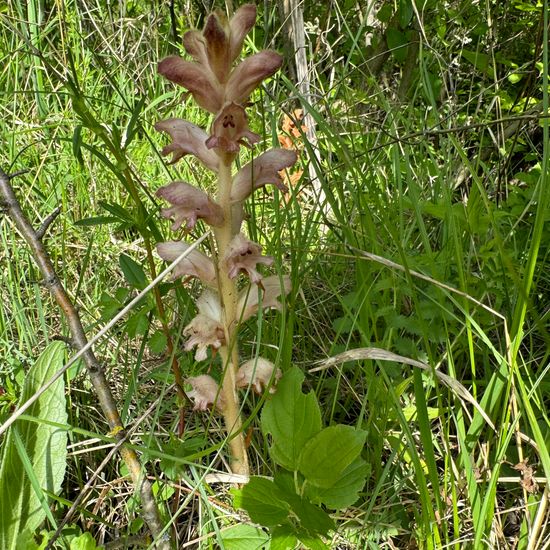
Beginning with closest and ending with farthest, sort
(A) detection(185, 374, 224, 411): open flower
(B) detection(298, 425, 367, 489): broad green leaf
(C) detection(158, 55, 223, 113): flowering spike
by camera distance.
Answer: (C) detection(158, 55, 223, 113): flowering spike → (B) detection(298, 425, 367, 489): broad green leaf → (A) detection(185, 374, 224, 411): open flower

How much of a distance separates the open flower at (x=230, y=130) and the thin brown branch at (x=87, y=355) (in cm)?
45

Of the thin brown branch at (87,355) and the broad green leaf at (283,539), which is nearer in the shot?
the broad green leaf at (283,539)

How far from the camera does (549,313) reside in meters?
1.67

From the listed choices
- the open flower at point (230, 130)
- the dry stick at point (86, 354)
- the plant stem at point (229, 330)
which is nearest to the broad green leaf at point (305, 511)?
the plant stem at point (229, 330)

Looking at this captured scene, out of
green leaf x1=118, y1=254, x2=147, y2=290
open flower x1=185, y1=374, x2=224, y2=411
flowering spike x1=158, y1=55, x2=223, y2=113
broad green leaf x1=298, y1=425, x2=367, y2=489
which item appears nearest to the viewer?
flowering spike x1=158, y1=55, x2=223, y2=113

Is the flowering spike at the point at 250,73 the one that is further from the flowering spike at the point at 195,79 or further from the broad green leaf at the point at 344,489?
the broad green leaf at the point at 344,489

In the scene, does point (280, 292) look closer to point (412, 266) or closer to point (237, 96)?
point (237, 96)

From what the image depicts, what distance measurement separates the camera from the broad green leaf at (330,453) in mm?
1192

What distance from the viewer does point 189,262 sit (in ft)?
4.10

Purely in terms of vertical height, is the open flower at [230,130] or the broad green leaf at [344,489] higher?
the open flower at [230,130]

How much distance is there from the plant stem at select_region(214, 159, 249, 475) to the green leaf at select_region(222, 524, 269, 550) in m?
0.13

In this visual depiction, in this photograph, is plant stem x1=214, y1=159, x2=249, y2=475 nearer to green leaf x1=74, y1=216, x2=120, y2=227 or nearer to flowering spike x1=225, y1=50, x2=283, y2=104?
flowering spike x1=225, y1=50, x2=283, y2=104

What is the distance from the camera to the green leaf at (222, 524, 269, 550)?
1.26m

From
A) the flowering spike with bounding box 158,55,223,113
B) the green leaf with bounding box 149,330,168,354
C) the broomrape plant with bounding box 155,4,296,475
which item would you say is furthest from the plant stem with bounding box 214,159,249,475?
the green leaf with bounding box 149,330,168,354
